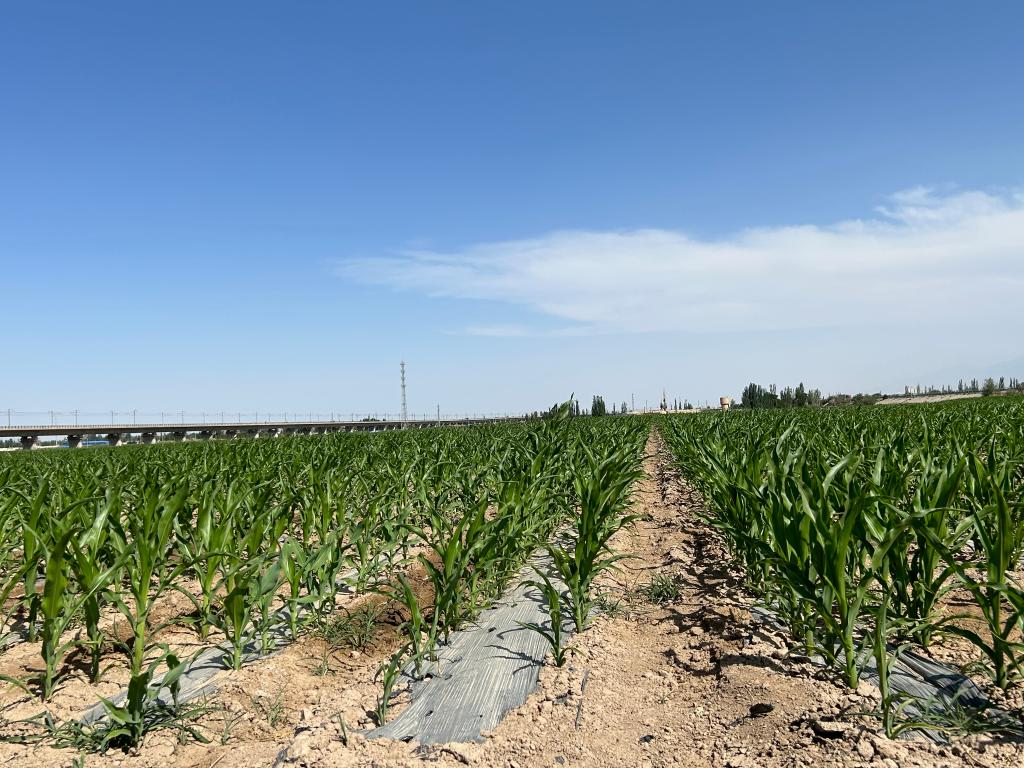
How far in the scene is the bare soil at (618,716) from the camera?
2.14 meters

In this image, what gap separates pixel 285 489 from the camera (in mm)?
5309

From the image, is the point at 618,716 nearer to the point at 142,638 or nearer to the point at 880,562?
the point at 880,562

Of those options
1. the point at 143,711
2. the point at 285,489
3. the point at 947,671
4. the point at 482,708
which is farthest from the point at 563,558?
the point at 285,489

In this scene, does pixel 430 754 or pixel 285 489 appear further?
pixel 285 489

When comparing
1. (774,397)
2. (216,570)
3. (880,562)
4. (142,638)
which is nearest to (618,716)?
(880,562)

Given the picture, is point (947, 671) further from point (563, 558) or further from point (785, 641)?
point (563, 558)

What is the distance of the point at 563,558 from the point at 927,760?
1.89 meters

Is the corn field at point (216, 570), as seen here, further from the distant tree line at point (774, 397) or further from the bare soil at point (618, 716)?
the distant tree line at point (774, 397)

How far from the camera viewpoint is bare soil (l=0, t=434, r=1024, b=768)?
7.01ft

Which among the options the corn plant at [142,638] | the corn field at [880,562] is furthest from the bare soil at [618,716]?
the corn field at [880,562]

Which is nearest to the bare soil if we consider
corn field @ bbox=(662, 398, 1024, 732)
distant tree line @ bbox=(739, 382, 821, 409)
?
corn field @ bbox=(662, 398, 1024, 732)

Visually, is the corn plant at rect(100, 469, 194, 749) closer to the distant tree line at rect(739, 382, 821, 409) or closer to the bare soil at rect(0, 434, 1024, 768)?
the bare soil at rect(0, 434, 1024, 768)

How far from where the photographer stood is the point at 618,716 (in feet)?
8.54

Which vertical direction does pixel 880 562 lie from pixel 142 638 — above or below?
above
